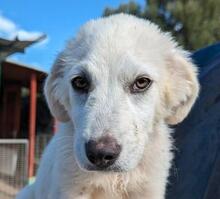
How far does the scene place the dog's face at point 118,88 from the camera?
2650 mm

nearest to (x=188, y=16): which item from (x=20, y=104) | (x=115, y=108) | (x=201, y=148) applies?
(x=20, y=104)

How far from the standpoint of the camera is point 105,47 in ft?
9.51

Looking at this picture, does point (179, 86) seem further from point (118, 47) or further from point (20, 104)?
point (20, 104)

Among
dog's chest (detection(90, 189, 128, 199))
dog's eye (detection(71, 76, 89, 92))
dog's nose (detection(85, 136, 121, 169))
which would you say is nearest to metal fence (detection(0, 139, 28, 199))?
dog's chest (detection(90, 189, 128, 199))

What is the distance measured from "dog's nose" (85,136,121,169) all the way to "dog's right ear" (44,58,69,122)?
0.70 m

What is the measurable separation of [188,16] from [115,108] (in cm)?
1365

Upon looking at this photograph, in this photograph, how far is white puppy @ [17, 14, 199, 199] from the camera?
2.69 meters

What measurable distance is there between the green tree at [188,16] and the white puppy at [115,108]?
420 inches

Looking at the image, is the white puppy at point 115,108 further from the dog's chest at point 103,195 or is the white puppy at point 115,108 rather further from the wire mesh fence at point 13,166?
the wire mesh fence at point 13,166

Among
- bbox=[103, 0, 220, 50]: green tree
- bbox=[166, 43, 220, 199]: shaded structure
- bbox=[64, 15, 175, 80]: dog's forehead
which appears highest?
bbox=[103, 0, 220, 50]: green tree

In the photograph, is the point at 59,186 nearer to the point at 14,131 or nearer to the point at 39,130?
the point at 14,131

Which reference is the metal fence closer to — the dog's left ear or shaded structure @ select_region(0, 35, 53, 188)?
shaded structure @ select_region(0, 35, 53, 188)

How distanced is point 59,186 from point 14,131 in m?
15.9

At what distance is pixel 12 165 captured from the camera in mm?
10445
